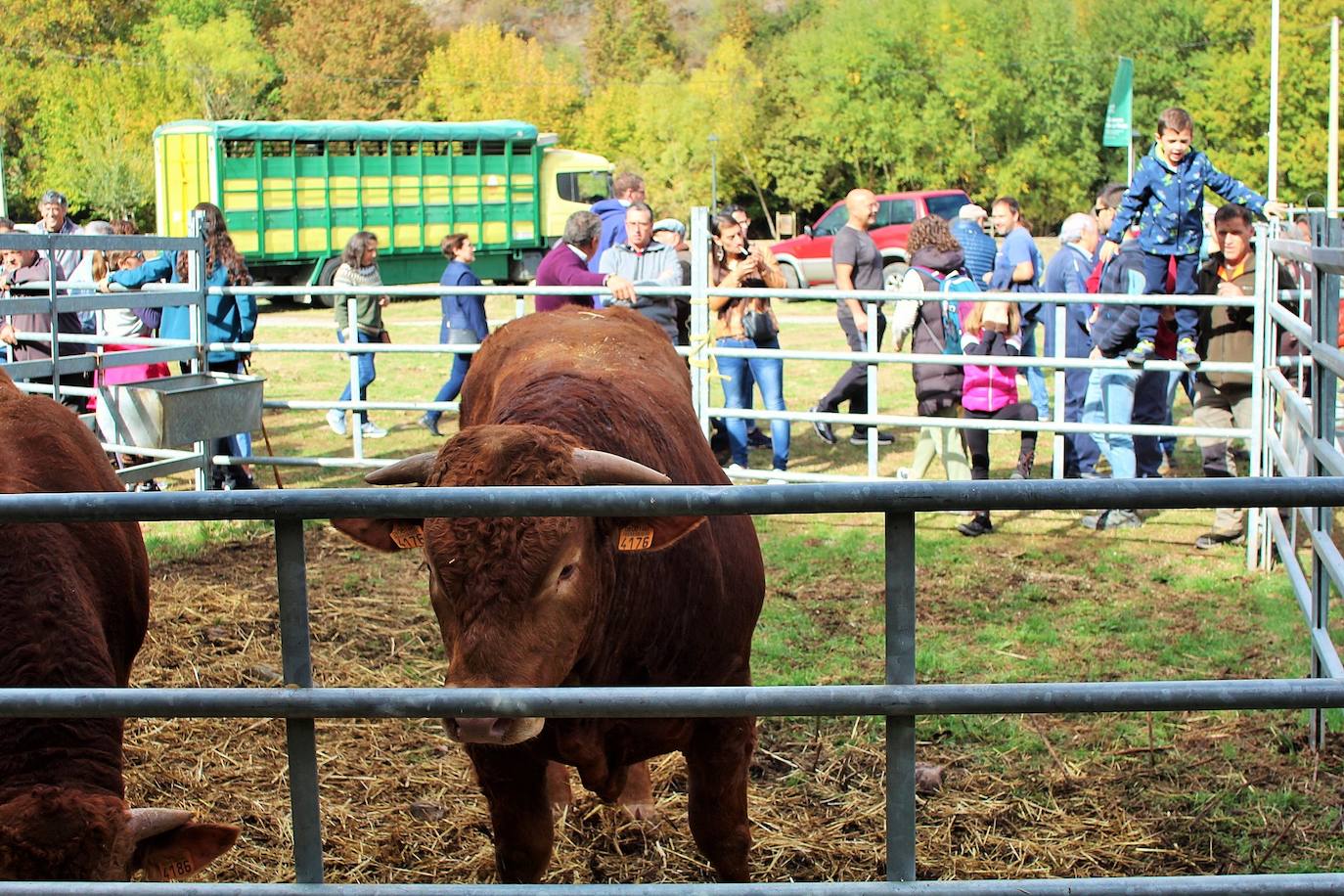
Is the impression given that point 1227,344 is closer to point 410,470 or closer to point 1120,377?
point 1120,377

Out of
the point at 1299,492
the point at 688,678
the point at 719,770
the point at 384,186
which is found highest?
the point at 384,186

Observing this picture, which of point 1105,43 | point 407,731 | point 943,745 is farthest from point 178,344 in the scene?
point 1105,43

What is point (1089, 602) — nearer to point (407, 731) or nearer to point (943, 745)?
point (943, 745)

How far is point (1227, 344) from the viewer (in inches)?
336

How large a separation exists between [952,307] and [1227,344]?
1.84m

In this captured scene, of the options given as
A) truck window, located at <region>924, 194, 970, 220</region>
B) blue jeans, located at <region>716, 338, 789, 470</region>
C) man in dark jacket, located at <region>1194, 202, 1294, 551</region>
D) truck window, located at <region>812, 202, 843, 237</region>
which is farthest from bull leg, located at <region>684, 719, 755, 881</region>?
truck window, located at <region>812, 202, 843, 237</region>

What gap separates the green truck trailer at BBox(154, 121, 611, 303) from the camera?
89.1 feet

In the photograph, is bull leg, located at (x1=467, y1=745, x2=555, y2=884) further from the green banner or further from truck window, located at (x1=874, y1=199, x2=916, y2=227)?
the green banner

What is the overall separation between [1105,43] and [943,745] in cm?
6126

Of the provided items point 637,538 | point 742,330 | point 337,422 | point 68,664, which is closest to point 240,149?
point 337,422

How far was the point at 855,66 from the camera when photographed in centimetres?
5906

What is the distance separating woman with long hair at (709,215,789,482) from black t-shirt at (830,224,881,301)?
0.56 meters

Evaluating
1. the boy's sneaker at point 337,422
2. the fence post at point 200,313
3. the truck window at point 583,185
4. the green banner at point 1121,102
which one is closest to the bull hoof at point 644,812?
the fence post at point 200,313

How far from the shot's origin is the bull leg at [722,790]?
3.77 meters
